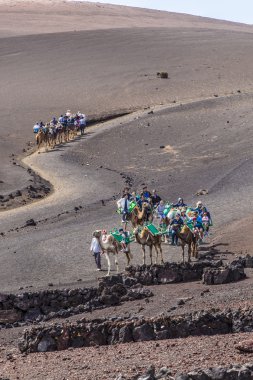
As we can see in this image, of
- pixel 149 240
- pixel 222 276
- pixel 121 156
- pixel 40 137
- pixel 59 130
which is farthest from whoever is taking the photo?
pixel 59 130

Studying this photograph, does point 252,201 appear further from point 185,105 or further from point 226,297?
point 185,105

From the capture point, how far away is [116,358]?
1591cm

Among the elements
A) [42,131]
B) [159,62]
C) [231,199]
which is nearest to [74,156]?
[42,131]

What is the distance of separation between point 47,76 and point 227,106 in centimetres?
2101

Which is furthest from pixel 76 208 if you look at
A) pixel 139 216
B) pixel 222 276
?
pixel 222 276

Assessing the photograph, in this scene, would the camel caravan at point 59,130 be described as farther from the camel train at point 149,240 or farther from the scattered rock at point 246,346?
the scattered rock at point 246,346

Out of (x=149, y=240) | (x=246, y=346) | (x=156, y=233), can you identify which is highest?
(x=156, y=233)

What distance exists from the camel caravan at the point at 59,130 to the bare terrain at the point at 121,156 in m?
0.95

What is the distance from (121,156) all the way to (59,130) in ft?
15.2

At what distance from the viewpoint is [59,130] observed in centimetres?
5406

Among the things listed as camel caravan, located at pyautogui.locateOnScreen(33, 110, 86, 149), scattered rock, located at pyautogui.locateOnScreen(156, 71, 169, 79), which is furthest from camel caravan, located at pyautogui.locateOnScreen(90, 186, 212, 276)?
scattered rock, located at pyautogui.locateOnScreen(156, 71, 169, 79)

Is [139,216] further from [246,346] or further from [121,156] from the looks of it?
[121,156]

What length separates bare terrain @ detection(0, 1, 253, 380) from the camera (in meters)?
17.1

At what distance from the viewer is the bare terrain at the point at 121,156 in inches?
672
